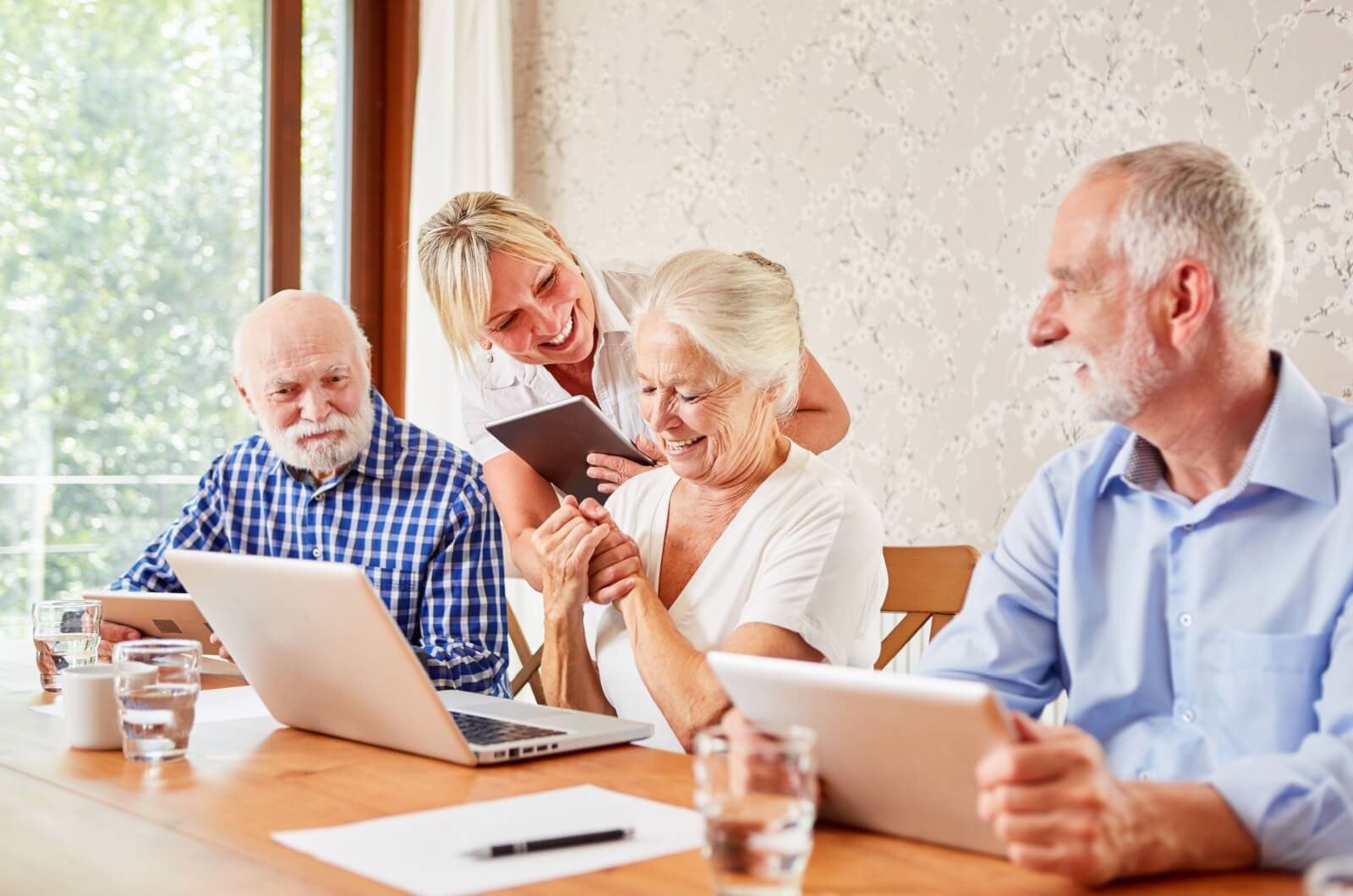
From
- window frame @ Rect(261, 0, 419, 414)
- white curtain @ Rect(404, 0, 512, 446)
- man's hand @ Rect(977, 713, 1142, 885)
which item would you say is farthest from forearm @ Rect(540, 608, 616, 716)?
window frame @ Rect(261, 0, 419, 414)

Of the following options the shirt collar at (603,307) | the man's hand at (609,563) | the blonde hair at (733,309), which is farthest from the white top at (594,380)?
the man's hand at (609,563)

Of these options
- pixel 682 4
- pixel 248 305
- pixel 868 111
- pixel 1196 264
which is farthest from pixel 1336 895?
pixel 248 305

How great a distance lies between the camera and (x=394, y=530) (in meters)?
2.23

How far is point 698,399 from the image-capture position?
1914mm

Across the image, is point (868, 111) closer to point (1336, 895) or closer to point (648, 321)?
point (648, 321)

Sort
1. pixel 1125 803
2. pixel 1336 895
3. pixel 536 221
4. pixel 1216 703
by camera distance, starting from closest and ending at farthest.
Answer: pixel 1336 895 < pixel 1125 803 < pixel 1216 703 < pixel 536 221

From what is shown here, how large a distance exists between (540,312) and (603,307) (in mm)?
161

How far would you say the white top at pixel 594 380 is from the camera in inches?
102

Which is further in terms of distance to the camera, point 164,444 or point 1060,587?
point 164,444

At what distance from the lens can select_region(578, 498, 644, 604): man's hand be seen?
186 cm

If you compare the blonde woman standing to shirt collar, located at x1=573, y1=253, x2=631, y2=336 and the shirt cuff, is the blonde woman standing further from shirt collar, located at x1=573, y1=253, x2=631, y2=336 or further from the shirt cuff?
the shirt cuff

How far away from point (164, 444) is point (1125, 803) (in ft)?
11.0

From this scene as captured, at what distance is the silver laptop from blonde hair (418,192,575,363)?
0.97m

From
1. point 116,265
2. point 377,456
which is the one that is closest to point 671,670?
point 377,456
